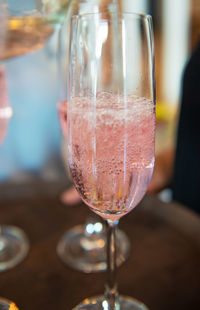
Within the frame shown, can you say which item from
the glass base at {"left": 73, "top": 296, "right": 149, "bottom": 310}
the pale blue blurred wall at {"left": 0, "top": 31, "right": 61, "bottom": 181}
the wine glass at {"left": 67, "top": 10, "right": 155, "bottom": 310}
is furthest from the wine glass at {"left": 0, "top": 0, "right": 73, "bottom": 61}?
the pale blue blurred wall at {"left": 0, "top": 31, "right": 61, "bottom": 181}

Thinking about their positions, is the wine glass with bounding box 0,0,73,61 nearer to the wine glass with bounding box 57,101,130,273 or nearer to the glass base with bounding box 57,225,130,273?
the wine glass with bounding box 57,101,130,273

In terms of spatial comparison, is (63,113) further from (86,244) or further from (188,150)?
(188,150)

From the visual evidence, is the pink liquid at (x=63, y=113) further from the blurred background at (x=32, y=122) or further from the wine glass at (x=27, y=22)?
the blurred background at (x=32, y=122)

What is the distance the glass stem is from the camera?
1.19 feet

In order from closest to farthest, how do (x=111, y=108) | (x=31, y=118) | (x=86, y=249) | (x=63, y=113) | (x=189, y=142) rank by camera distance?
(x=111, y=108) → (x=63, y=113) → (x=86, y=249) → (x=189, y=142) → (x=31, y=118)

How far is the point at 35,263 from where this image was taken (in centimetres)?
48

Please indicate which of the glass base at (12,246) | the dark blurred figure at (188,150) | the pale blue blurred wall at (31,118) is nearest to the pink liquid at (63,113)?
the glass base at (12,246)

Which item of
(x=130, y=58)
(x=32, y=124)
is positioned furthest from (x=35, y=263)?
(x=32, y=124)

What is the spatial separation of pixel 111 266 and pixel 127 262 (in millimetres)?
114

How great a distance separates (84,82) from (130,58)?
49 millimetres

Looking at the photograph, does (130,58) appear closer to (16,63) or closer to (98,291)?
(98,291)

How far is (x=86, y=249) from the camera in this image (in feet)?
1.82

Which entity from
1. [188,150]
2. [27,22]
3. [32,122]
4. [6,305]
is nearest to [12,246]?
[6,305]

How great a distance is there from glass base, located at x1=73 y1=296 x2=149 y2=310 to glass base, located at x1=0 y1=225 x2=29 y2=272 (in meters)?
0.14
